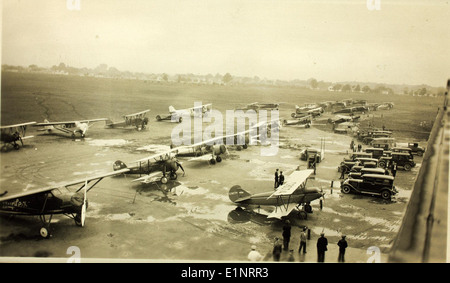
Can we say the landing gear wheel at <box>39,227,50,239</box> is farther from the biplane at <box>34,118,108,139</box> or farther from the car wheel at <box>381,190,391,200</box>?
the car wheel at <box>381,190,391,200</box>

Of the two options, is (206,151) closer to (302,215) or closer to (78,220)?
(302,215)

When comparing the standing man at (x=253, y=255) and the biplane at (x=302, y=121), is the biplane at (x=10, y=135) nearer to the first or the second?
the standing man at (x=253, y=255)

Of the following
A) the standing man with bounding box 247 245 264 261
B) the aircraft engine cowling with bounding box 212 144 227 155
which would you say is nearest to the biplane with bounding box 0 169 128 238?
the standing man with bounding box 247 245 264 261

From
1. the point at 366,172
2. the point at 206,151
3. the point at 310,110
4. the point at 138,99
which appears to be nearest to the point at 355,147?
the point at 310,110

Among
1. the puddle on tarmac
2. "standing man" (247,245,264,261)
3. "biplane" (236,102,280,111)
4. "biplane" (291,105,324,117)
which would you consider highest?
"biplane" (236,102,280,111)
